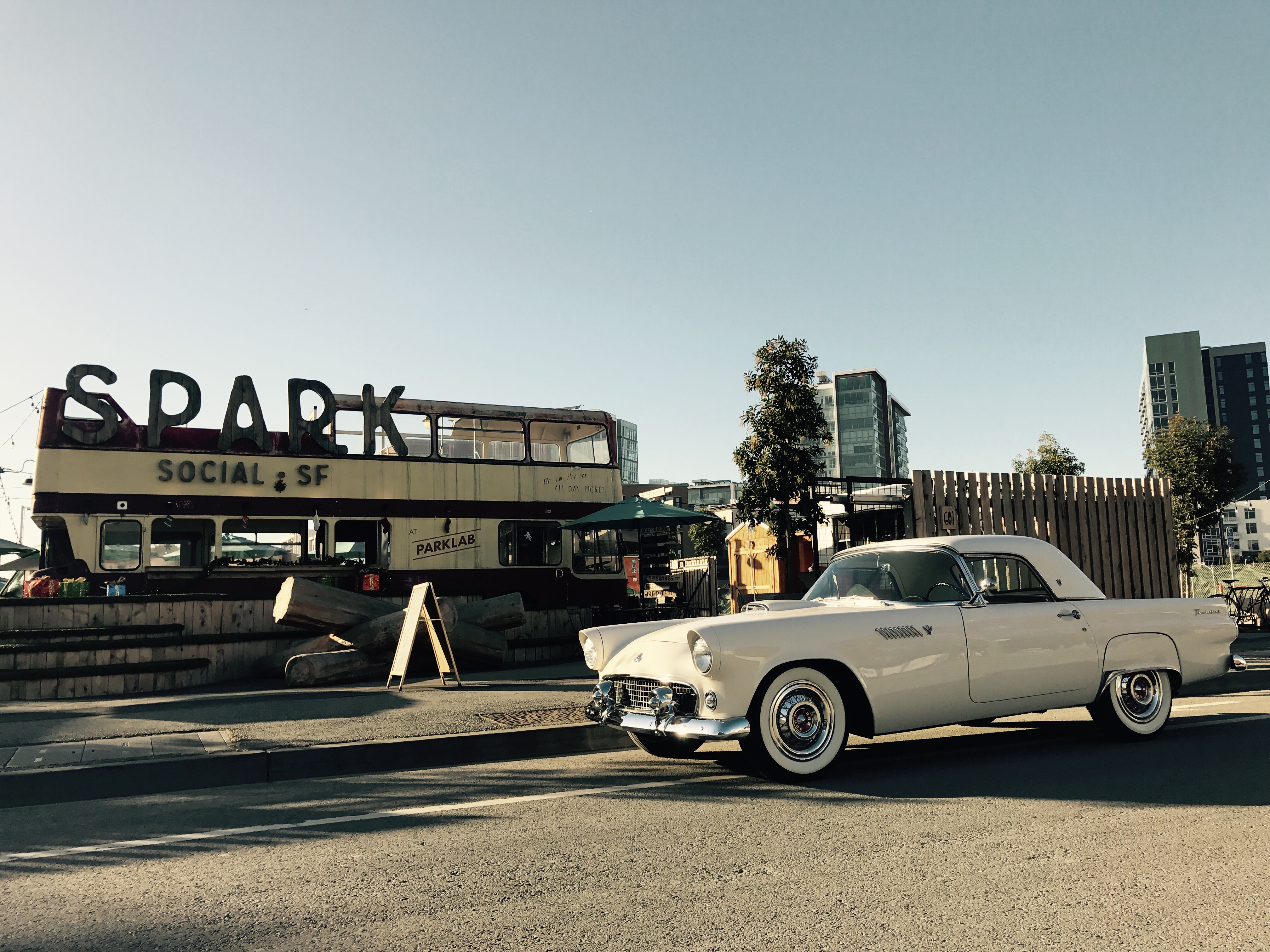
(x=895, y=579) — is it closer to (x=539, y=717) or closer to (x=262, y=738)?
(x=539, y=717)

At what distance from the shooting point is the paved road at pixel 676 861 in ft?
10.1

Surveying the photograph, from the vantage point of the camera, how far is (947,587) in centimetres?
624

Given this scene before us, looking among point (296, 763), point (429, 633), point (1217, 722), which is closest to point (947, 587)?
point (1217, 722)

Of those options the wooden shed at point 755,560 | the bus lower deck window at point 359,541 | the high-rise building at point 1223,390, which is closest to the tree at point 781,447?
the wooden shed at point 755,560

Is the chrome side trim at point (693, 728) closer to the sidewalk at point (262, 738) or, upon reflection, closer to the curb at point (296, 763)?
the curb at point (296, 763)

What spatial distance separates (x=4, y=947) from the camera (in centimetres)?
300

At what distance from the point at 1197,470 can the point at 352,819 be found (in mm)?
30569

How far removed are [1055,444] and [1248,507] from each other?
114811 millimetres

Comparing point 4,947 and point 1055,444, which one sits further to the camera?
point 1055,444

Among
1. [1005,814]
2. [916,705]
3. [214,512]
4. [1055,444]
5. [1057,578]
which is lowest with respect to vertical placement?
[1005,814]

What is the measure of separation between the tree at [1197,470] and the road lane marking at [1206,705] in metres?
21.9

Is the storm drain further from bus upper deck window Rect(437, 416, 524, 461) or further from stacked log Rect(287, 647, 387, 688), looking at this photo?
bus upper deck window Rect(437, 416, 524, 461)

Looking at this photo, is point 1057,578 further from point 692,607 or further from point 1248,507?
point 1248,507

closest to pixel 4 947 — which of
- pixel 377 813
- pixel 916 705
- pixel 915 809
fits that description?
pixel 377 813
